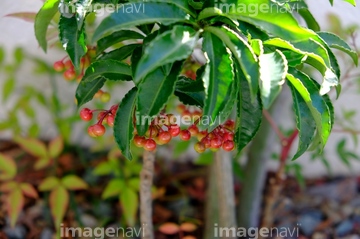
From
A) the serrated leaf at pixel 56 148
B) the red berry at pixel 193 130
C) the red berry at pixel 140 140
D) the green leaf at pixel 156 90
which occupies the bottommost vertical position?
the serrated leaf at pixel 56 148

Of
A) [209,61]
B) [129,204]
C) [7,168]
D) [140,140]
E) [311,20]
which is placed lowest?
[129,204]

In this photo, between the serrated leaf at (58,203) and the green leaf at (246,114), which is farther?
the serrated leaf at (58,203)

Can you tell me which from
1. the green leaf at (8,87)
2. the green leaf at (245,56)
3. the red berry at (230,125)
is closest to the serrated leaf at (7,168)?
the green leaf at (8,87)

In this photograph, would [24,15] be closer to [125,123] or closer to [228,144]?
[125,123]

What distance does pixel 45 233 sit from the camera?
66.9 inches

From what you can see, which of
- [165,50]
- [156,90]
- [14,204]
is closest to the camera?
[165,50]

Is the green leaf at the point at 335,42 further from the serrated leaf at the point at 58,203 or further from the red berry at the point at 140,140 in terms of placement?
the serrated leaf at the point at 58,203

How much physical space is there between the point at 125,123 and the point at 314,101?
1.04 ft

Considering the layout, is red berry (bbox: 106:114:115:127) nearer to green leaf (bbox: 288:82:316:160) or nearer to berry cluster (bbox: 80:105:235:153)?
berry cluster (bbox: 80:105:235:153)

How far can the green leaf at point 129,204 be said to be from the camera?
156cm

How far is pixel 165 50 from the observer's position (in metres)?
0.69

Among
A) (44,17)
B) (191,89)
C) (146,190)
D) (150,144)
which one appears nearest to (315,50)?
(191,89)

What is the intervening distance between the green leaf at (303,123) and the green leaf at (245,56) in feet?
0.56

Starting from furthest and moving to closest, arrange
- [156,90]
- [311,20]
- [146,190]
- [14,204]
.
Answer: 1. [14,204]
2. [146,190]
3. [311,20]
4. [156,90]
